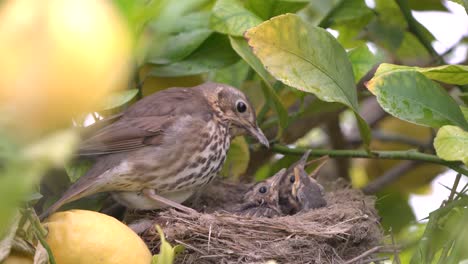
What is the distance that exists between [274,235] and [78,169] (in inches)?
23.8

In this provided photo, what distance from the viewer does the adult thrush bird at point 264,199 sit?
8.14 ft

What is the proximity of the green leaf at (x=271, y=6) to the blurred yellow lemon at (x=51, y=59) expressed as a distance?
1.64m

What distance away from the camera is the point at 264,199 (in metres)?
2.48

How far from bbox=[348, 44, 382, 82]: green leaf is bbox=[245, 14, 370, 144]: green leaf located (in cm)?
47

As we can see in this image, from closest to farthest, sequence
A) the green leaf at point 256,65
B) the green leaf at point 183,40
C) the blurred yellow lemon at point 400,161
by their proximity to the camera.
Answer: the green leaf at point 256,65 → the green leaf at point 183,40 → the blurred yellow lemon at point 400,161

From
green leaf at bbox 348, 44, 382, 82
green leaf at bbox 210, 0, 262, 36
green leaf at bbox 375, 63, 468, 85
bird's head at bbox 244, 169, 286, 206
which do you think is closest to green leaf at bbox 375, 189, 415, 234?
bird's head at bbox 244, 169, 286, 206

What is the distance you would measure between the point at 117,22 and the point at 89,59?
36 millimetres

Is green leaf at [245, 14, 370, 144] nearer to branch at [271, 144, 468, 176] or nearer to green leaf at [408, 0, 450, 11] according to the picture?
branch at [271, 144, 468, 176]

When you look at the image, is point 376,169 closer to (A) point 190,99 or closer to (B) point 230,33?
(A) point 190,99

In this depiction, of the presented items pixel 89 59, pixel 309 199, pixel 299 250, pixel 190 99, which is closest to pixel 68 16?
pixel 89 59

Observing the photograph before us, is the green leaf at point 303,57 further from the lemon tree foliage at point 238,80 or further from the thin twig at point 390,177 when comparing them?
the thin twig at point 390,177

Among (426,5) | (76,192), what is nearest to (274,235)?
(76,192)

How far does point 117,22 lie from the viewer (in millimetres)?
364

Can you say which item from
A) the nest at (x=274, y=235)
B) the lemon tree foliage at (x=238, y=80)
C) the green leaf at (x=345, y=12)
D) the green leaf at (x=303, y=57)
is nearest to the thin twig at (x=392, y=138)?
the lemon tree foliage at (x=238, y=80)
